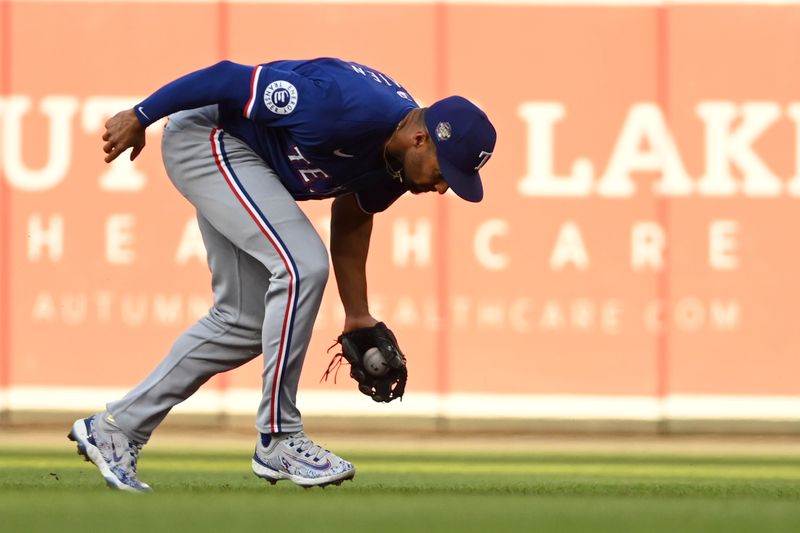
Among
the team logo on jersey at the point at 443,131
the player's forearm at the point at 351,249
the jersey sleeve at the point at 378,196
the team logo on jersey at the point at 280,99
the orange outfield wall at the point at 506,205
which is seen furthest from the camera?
the orange outfield wall at the point at 506,205

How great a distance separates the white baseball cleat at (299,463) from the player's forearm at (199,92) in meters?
1.05

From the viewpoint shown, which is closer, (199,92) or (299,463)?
(199,92)

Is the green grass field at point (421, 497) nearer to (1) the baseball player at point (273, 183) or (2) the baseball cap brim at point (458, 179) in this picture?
(1) the baseball player at point (273, 183)

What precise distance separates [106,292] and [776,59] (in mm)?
4117

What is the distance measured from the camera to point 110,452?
→ 5324 millimetres

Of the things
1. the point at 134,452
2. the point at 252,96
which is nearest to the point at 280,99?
the point at 252,96

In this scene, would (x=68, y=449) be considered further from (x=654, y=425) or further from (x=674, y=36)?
(x=674, y=36)

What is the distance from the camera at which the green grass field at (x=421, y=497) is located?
423 cm

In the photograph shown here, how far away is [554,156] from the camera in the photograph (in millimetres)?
9898

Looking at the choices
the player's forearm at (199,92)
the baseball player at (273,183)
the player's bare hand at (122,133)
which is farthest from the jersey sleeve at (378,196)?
the player's bare hand at (122,133)

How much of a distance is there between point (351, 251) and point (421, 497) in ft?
3.16

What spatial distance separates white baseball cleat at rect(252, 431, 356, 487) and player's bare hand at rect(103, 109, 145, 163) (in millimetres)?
1001

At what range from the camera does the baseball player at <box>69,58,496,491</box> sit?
16.9ft

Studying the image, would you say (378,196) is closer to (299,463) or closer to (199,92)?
(199,92)
